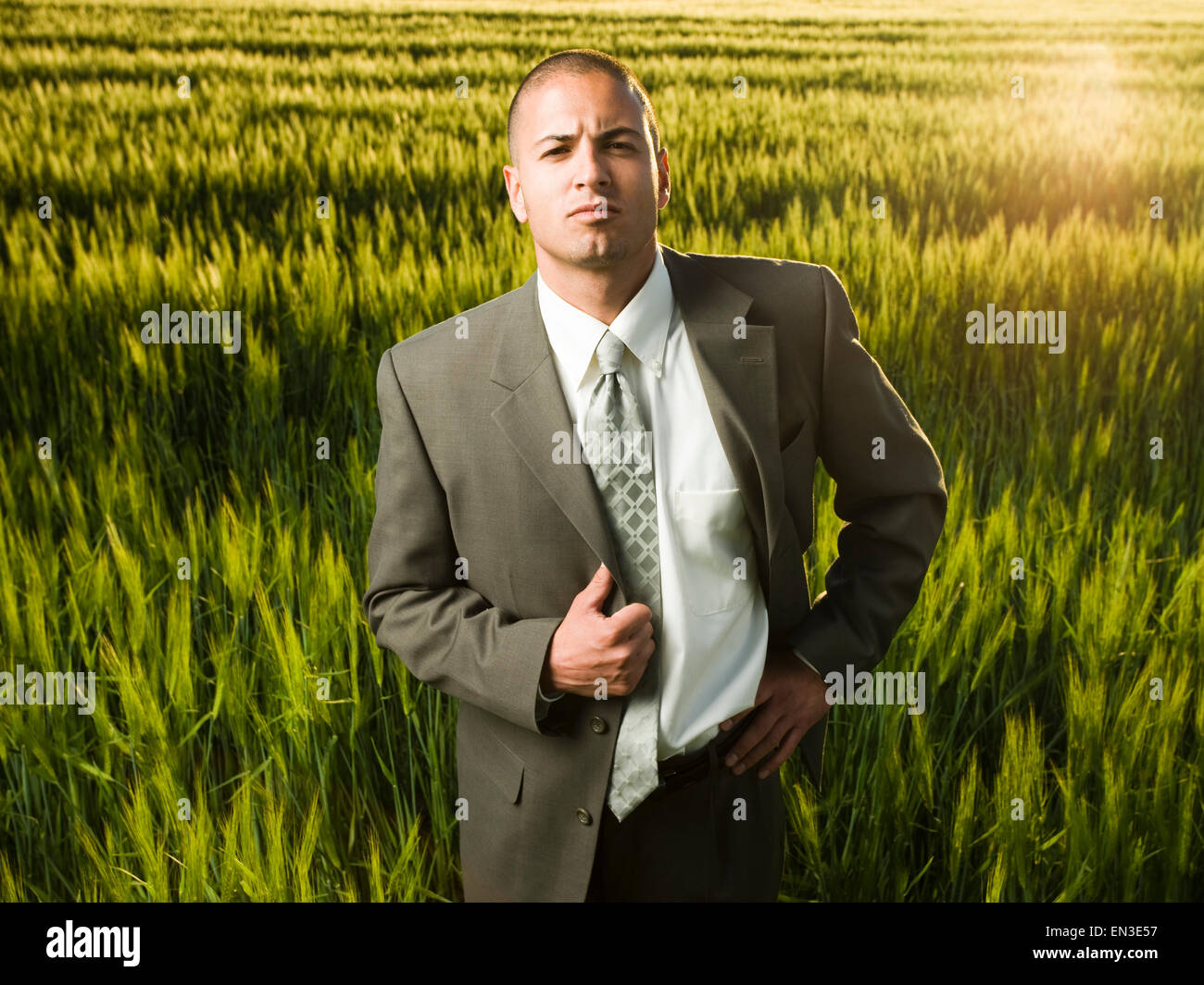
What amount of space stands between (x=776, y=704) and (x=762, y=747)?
0.05 meters


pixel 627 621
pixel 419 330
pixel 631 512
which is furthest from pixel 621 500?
pixel 419 330

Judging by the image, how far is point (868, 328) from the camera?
161 cm

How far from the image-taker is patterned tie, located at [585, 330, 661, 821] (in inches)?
36.3

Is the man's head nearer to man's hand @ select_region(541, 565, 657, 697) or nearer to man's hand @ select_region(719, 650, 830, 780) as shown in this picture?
man's hand @ select_region(541, 565, 657, 697)

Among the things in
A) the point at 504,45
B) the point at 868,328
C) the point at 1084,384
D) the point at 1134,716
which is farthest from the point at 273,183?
the point at 1134,716

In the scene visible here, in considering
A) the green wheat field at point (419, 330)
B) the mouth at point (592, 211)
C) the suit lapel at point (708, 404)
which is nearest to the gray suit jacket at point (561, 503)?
the suit lapel at point (708, 404)

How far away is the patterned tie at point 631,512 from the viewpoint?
921mm

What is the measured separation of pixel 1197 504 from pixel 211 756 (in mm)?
1640

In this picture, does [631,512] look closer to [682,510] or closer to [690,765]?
[682,510]

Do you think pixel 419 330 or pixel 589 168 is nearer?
pixel 589 168

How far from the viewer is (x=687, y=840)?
1.02 m

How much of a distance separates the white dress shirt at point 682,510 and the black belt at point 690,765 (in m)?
0.01

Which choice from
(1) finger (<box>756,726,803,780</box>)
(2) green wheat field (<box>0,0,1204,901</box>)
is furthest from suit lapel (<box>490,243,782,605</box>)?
(2) green wheat field (<box>0,0,1204,901</box>)

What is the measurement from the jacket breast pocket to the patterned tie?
0.03m
